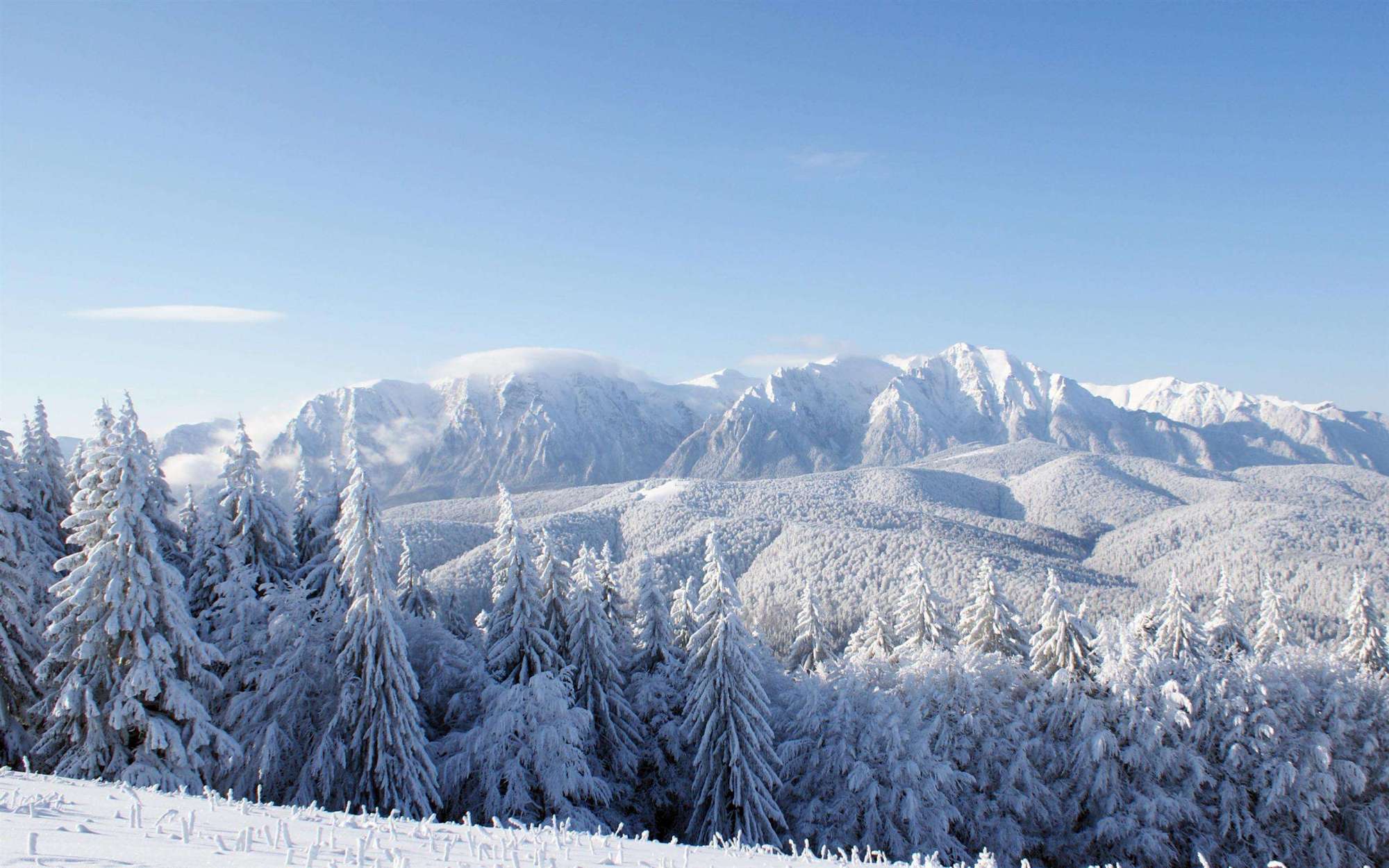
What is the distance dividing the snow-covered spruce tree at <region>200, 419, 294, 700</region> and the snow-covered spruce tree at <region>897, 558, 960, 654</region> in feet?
96.4

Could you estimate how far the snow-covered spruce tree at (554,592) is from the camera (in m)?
29.2

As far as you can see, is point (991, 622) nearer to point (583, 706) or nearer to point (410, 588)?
point (583, 706)

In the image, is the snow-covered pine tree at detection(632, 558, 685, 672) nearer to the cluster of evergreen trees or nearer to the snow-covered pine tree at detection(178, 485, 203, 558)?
the cluster of evergreen trees

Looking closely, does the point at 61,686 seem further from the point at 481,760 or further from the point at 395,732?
the point at 481,760

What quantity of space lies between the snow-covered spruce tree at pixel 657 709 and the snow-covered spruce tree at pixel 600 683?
0.99 meters

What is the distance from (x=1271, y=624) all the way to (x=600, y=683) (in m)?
38.0

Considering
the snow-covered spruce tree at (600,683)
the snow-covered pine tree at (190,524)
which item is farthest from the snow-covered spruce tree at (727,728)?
the snow-covered pine tree at (190,524)

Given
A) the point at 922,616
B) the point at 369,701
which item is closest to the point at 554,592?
the point at 369,701

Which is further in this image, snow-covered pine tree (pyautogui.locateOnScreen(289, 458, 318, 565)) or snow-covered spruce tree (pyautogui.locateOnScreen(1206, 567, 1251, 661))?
snow-covered spruce tree (pyautogui.locateOnScreen(1206, 567, 1251, 661))

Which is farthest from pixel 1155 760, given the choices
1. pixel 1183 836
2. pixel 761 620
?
pixel 761 620

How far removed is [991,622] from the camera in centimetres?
3541

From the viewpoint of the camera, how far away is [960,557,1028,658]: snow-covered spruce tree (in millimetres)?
35281

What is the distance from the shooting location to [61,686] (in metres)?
18.3

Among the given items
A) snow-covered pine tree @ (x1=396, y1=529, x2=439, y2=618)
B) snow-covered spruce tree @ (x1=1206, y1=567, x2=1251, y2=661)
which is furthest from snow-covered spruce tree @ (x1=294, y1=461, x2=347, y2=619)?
snow-covered spruce tree @ (x1=1206, y1=567, x2=1251, y2=661)
